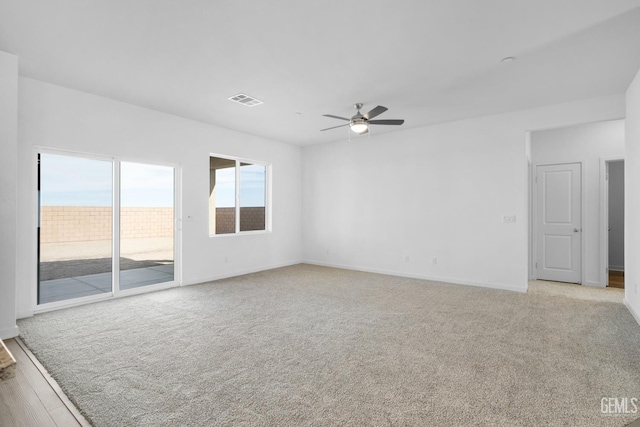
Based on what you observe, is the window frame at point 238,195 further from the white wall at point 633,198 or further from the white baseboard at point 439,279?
the white wall at point 633,198

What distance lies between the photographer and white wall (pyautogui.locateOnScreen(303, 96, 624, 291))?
17.1 feet

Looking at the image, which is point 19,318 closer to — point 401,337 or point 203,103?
point 203,103

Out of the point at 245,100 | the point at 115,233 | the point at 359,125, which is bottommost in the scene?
the point at 115,233

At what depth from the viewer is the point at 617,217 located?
725cm

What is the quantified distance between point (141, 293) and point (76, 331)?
1.56 metres

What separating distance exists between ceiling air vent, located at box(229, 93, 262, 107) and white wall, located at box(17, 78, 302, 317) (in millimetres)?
1403

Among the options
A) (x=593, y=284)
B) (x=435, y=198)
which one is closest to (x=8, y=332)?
(x=435, y=198)

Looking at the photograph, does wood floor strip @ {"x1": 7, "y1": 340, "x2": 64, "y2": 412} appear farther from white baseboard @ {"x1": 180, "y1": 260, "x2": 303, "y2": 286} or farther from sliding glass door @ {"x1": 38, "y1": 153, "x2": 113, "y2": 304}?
white baseboard @ {"x1": 180, "y1": 260, "x2": 303, "y2": 286}

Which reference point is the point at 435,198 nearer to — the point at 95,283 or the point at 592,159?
the point at 592,159

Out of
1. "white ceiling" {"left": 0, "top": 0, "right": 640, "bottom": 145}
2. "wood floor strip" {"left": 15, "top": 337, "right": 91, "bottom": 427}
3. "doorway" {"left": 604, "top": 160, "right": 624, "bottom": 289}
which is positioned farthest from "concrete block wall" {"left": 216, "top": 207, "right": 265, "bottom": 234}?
"doorway" {"left": 604, "top": 160, "right": 624, "bottom": 289}

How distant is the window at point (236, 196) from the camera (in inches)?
248

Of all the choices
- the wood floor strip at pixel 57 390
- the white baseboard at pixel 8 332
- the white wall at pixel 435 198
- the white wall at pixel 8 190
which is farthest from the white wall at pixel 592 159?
the white baseboard at pixel 8 332

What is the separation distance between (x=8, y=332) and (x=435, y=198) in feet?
20.2

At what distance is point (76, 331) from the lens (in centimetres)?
344
